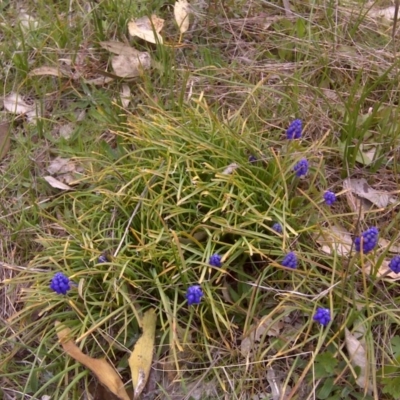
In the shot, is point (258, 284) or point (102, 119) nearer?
point (258, 284)

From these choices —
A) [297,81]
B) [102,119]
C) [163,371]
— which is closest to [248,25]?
[297,81]

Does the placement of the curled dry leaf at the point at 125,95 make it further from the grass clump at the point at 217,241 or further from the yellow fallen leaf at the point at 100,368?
the yellow fallen leaf at the point at 100,368

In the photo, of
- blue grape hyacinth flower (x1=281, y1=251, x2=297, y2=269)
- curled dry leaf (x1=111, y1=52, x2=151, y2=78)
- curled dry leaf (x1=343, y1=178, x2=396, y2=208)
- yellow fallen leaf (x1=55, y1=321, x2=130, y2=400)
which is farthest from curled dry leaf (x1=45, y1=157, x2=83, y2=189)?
curled dry leaf (x1=343, y1=178, x2=396, y2=208)

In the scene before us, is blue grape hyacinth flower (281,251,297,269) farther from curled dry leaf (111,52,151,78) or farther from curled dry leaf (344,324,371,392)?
curled dry leaf (111,52,151,78)

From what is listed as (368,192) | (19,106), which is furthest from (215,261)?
(19,106)

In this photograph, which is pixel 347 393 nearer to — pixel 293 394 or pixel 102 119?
pixel 293 394

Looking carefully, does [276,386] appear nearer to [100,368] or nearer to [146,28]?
[100,368]

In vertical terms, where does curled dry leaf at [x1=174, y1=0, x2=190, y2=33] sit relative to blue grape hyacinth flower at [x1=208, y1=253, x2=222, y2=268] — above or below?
above
